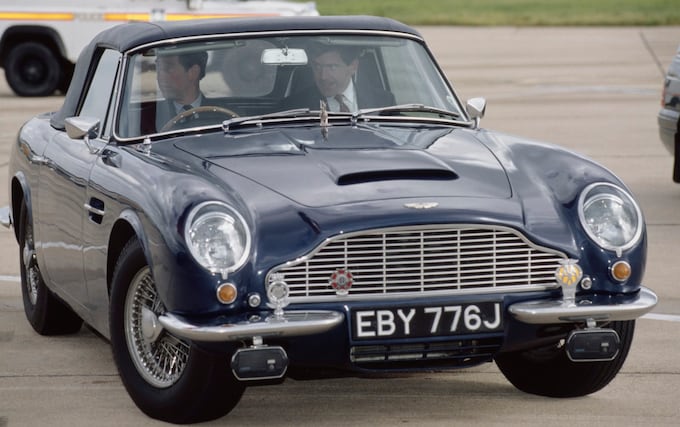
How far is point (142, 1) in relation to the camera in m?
19.5

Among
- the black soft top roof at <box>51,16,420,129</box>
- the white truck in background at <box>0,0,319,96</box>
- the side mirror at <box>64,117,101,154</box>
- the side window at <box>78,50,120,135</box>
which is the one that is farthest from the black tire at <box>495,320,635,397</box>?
the white truck in background at <box>0,0,319,96</box>

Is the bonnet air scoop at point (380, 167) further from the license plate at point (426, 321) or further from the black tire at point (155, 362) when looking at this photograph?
the black tire at point (155, 362)

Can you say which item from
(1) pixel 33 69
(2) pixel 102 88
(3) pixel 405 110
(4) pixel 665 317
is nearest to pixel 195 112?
(2) pixel 102 88

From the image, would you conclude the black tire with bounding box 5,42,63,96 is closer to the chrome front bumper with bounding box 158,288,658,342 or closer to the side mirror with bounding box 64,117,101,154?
the side mirror with bounding box 64,117,101,154

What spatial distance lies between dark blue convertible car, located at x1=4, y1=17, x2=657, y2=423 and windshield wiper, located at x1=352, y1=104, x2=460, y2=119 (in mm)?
11

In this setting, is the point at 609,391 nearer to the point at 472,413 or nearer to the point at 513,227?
the point at 472,413

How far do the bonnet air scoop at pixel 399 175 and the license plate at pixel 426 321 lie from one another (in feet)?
1.87

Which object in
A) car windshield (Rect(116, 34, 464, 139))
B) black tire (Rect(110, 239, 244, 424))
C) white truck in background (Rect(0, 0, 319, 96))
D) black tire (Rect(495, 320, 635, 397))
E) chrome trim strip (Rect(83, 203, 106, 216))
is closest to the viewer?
black tire (Rect(110, 239, 244, 424))

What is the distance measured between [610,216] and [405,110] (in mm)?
1359

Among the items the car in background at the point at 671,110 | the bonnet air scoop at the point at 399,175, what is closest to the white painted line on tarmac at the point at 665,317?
the bonnet air scoop at the point at 399,175

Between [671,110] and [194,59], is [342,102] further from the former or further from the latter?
[671,110]

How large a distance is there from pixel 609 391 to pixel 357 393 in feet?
3.36

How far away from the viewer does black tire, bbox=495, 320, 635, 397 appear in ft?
19.3

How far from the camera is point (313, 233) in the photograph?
17.2ft
